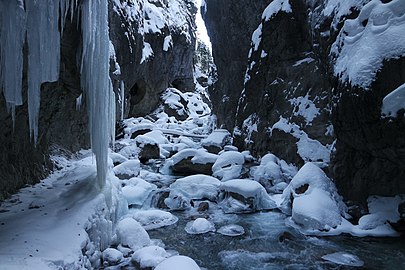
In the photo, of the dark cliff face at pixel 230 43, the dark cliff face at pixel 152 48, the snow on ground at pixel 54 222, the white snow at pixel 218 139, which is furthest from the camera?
the dark cliff face at pixel 152 48

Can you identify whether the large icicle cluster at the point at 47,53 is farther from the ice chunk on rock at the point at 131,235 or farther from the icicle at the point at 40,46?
the ice chunk on rock at the point at 131,235

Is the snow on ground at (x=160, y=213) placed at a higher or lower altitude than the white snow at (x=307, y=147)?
lower

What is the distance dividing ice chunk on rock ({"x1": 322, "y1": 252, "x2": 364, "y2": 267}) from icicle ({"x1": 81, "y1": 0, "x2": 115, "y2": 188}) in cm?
500

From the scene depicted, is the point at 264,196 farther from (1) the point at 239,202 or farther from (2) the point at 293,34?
(2) the point at 293,34

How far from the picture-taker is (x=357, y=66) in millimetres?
7117

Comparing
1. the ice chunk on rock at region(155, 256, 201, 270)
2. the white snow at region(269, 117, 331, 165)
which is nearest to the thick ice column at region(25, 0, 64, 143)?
the ice chunk on rock at region(155, 256, 201, 270)

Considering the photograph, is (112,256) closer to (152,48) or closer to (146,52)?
(146,52)

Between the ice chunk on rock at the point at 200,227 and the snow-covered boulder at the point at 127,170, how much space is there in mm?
5408

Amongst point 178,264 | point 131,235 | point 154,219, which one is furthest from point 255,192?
point 178,264

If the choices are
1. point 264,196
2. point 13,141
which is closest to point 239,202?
point 264,196

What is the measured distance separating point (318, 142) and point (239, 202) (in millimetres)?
4024

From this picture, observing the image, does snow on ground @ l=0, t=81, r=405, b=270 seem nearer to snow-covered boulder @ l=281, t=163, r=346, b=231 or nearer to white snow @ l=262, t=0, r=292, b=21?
snow-covered boulder @ l=281, t=163, r=346, b=231

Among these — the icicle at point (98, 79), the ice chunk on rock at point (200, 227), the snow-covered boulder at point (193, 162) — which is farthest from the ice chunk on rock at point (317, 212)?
the snow-covered boulder at point (193, 162)

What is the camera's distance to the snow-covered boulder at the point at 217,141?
19.3 meters
